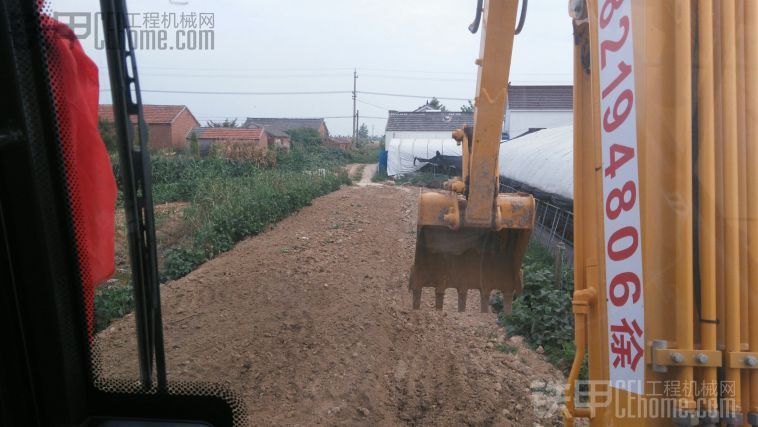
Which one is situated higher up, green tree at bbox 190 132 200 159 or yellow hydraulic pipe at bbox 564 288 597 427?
green tree at bbox 190 132 200 159

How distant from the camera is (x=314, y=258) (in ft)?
29.3

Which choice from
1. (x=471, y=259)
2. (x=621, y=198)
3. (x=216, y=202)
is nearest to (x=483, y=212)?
(x=471, y=259)

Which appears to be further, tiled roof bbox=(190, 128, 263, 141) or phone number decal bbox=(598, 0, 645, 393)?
tiled roof bbox=(190, 128, 263, 141)

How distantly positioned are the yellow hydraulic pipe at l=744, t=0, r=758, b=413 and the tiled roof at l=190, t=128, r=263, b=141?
21.7 m

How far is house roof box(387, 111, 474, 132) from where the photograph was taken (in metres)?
34.5

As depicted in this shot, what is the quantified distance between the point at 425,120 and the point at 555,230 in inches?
1060

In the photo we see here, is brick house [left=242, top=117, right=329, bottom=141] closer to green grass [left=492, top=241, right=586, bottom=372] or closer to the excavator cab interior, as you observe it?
green grass [left=492, top=241, right=586, bottom=372]

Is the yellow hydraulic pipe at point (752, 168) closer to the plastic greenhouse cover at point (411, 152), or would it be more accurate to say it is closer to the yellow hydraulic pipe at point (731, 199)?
the yellow hydraulic pipe at point (731, 199)

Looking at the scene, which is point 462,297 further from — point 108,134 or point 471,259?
point 108,134

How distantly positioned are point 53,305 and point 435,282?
3.09 meters

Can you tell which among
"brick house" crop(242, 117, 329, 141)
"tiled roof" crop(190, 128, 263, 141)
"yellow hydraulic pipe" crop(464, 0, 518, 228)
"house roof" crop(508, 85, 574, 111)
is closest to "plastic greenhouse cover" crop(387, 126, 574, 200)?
"yellow hydraulic pipe" crop(464, 0, 518, 228)

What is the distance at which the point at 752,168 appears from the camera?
5.26 ft

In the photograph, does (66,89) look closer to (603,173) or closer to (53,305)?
(53,305)

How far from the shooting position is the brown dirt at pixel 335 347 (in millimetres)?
4188
